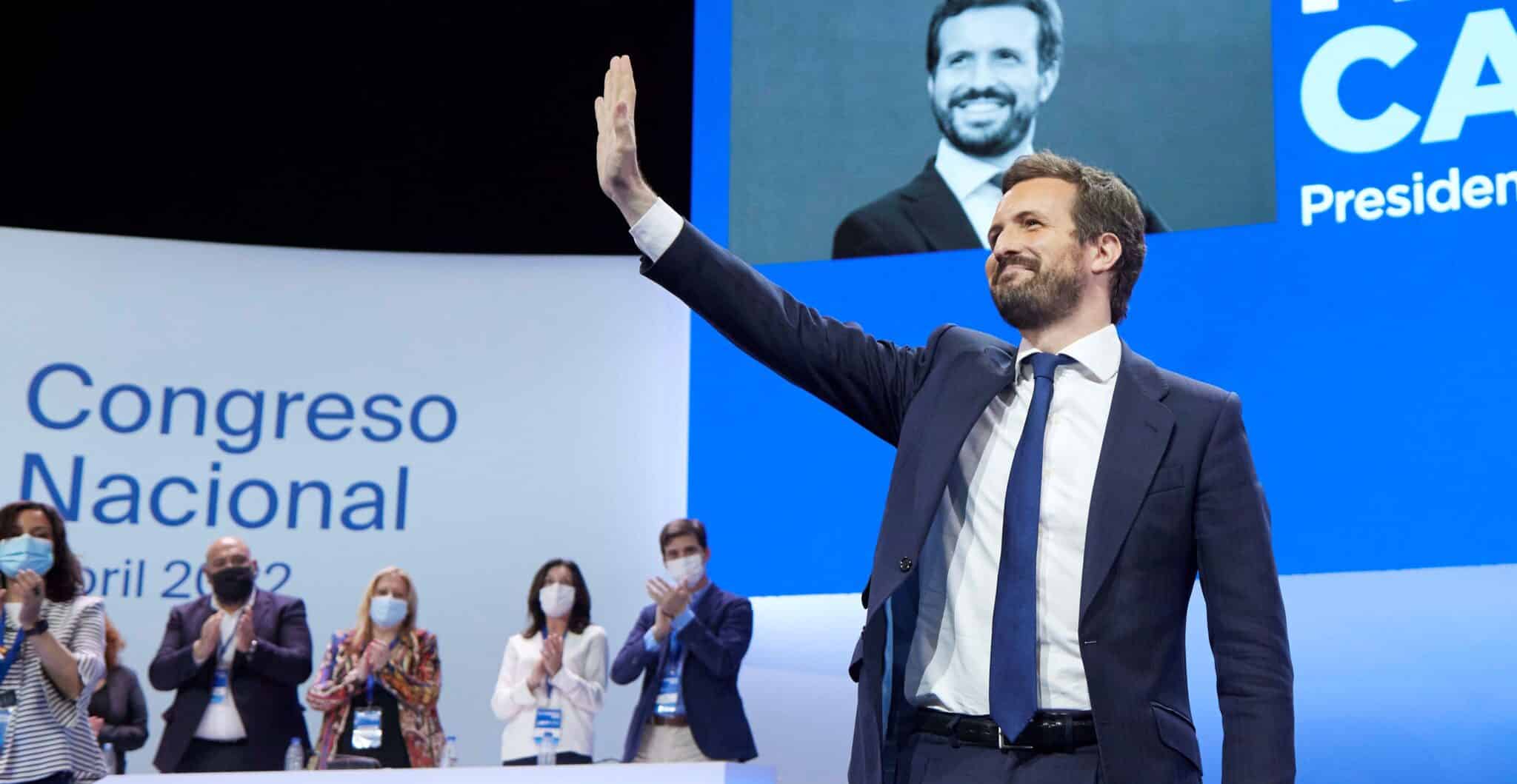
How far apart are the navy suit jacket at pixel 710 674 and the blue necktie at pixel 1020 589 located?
3.31 metres

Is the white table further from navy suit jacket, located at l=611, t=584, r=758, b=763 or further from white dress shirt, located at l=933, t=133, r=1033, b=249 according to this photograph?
white dress shirt, located at l=933, t=133, r=1033, b=249

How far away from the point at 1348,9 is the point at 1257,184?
2.28 feet

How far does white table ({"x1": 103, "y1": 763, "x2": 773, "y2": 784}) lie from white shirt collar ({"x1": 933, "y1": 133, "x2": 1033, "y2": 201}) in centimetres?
345

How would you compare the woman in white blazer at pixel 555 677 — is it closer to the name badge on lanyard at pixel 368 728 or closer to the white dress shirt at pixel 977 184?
the name badge on lanyard at pixel 368 728

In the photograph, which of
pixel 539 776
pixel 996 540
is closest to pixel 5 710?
pixel 539 776

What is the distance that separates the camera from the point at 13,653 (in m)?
3.88

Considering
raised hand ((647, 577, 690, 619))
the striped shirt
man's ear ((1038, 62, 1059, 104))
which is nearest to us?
the striped shirt

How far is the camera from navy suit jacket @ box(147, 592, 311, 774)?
15.9ft

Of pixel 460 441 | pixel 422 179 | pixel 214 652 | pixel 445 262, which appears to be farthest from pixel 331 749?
pixel 422 179

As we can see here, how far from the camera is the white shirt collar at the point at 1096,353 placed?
1.96m

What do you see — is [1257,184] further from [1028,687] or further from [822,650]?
[1028,687]

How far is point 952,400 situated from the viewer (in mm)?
1921

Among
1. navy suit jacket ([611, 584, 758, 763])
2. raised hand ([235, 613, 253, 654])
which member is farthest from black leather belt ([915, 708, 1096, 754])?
raised hand ([235, 613, 253, 654])

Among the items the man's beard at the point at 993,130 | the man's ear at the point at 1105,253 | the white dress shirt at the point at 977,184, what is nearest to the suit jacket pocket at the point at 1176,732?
the man's ear at the point at 1105,253
